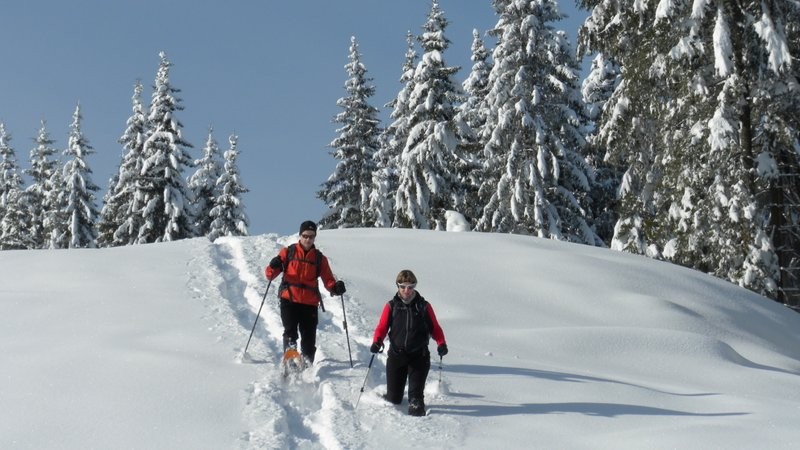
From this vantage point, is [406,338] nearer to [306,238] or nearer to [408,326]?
[408,326]

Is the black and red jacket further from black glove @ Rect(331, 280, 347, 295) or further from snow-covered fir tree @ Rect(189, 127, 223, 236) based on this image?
snow-covered fir tree @ Rect(189, 127, 223, 236)

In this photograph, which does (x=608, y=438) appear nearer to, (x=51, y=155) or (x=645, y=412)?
(x=645, y=412)

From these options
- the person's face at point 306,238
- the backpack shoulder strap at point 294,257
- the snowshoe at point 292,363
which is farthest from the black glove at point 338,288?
the snowshoe at point 292,363

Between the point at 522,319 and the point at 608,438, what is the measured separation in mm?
5403

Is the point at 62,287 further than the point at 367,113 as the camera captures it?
No

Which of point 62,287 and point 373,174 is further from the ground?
point 373,174

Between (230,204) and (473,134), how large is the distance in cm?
2008

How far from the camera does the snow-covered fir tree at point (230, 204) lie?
45.6m

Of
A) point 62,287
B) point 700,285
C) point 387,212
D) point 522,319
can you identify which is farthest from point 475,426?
point 387,212

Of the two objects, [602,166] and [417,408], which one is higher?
[602,166]

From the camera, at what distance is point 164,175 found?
38.9 meters

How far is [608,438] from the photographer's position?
694 cm

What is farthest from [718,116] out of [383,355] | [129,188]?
[129,188]

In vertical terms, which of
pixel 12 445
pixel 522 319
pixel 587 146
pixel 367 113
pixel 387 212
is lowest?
pixel 12 445
